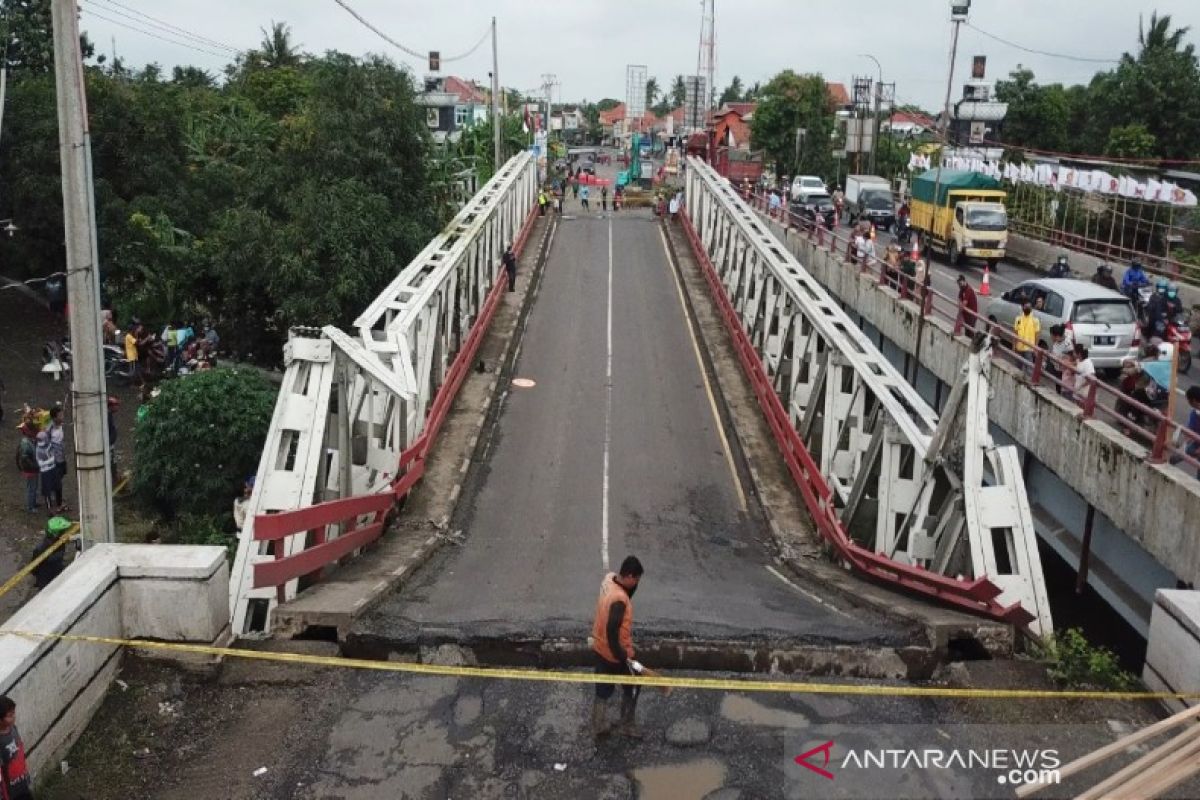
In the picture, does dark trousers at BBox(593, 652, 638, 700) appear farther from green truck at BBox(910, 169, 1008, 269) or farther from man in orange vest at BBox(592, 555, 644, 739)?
green truck at BBox(910, 169, 1008, 269)

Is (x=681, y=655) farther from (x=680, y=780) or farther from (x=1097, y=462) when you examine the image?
(x=1097, y=462)

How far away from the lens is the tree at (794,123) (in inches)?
2670

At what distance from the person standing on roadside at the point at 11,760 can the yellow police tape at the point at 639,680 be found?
1.19 meters

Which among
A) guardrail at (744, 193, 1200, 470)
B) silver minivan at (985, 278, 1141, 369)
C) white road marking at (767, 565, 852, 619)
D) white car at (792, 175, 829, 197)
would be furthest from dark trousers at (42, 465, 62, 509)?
white car at (792, 175, 829, 197)

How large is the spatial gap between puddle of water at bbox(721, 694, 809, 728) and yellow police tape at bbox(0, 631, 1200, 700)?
0.46ft

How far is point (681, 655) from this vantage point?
877cm

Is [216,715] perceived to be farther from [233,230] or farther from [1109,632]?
[233,230]

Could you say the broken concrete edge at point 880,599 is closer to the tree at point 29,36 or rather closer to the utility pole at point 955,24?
the utility pole at point 955,24

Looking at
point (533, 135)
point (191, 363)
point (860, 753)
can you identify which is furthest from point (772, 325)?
point (533, 135)

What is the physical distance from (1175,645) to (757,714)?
2.94 meters

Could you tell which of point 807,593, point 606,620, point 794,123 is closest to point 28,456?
point 807,593

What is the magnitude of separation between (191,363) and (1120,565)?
19.6 meters

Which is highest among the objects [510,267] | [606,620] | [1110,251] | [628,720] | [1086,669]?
[1110,251]

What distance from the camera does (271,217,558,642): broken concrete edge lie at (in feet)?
29.2
